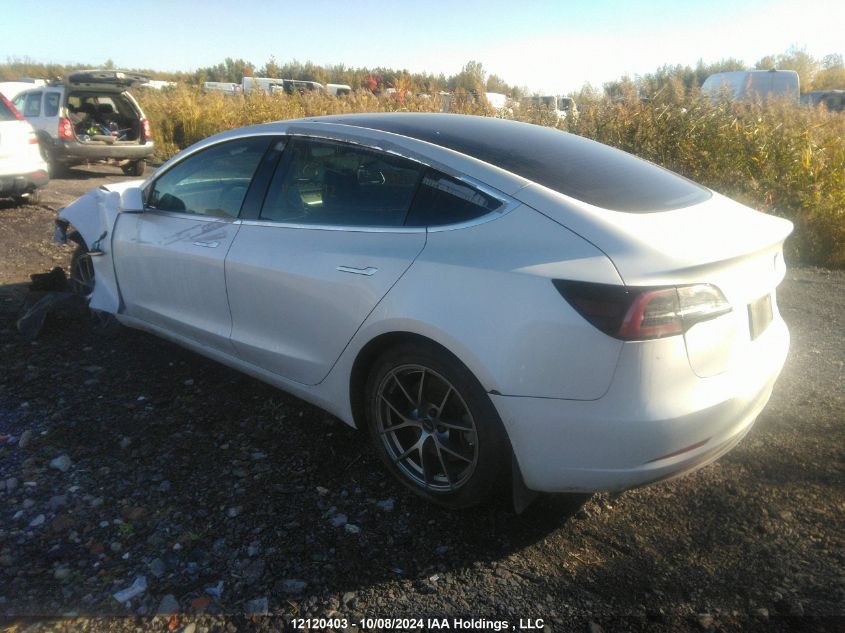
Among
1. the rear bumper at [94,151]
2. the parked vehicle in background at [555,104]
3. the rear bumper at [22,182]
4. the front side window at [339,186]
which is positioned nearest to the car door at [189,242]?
the front side window at [339,186]

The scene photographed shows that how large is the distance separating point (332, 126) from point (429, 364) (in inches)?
56.0

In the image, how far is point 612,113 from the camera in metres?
8.69

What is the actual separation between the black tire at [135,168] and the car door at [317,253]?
11631 mm

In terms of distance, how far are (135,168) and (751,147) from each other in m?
11.4

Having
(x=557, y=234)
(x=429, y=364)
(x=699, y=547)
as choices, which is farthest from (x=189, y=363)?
(x=699, y=547)

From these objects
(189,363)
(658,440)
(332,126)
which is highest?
(332,126)

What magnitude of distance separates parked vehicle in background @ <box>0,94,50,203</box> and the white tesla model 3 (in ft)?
20.8

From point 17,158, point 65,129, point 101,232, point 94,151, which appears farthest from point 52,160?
point 101,232

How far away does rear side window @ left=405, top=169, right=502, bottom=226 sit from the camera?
9.12ft

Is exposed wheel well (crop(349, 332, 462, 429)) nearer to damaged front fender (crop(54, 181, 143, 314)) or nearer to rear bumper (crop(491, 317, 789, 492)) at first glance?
rear bumper (crop(491, 317, 789, 492))

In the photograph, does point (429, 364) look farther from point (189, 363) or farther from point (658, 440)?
point (189, 363)

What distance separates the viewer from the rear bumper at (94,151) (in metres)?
12.7

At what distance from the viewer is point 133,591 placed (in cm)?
252

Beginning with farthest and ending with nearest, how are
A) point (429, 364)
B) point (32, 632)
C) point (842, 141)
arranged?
point (842, 141) → point (429, 364) → point (32, 632)
